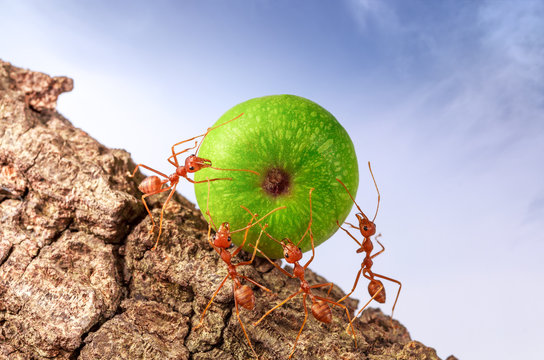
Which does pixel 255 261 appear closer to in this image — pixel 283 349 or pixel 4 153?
pixel 283 349

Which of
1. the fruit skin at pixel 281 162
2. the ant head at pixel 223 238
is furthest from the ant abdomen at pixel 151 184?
the ant head at pixel 223 238

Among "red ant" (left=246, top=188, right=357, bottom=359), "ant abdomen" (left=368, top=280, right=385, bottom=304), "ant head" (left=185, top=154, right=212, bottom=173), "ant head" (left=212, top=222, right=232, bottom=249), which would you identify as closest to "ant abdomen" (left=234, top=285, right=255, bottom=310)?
"red ant" (left=246, top=188, right=357, bottom=359)

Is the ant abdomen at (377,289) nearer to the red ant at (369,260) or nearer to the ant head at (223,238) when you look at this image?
the red ant at (369,260)

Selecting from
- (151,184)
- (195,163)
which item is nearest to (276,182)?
(195,163)

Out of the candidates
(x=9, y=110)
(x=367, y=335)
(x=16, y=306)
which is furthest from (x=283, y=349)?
(x=9, y=110)

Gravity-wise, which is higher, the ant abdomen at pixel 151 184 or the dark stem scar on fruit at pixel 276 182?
the dark stem scar on fruit at pixel 276 182

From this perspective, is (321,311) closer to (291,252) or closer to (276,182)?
(291,252)

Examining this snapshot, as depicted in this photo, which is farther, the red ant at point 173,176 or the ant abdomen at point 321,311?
the red ant at point 173,176
